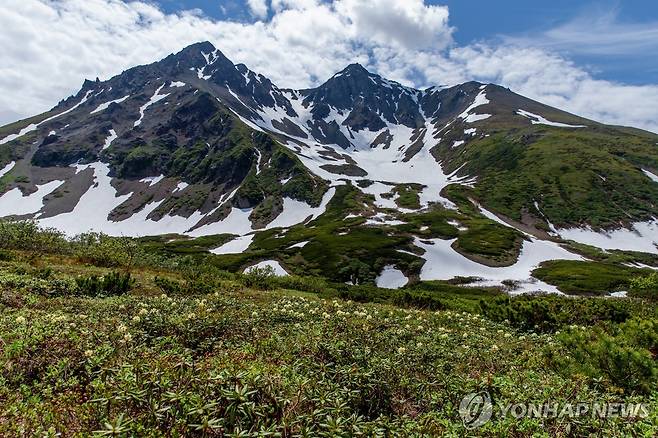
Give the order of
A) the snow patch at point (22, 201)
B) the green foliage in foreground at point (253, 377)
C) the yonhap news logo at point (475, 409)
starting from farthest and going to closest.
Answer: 1. the snow patch at point (22, 201)
2. the yonhap news logo at point (475, 409)
3. the green foliage in foreground at point (253, 377)

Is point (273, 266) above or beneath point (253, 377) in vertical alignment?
above

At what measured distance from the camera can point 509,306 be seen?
68.2 feet

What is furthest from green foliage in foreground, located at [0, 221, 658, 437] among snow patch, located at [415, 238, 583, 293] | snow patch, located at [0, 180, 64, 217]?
snow patch, located at [0, 180, 64, 217]

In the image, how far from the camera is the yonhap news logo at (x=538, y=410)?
256 inches

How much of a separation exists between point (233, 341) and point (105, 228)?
565 ft

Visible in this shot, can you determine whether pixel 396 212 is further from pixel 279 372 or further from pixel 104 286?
pixel 279 372

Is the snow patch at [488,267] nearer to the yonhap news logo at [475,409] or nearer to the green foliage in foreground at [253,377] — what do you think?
the green foliage in foreground at [253,377]

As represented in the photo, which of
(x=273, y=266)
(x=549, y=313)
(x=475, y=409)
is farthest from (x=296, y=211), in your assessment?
(x=475, y=409)

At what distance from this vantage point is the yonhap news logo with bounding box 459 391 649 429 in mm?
6500

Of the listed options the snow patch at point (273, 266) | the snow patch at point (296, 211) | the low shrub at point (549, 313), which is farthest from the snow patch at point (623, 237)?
the low shrub at point (549, 313)

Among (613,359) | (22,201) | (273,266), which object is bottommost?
(613,359)

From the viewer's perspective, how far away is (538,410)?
6.70m

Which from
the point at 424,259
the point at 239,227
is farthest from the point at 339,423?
the point at 239,227

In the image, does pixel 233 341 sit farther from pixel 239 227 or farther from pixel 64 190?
pixel 64 190
